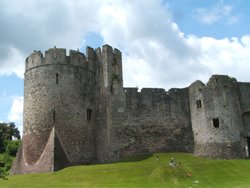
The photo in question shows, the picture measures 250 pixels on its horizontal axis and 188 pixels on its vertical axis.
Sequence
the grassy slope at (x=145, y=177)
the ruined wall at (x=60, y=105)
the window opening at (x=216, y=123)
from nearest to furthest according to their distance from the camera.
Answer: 1. the grassy slope at (x=145, y=177)
2. the ruined wall at (x=60, y=105)
3. the window opening at (x=216, y=123)

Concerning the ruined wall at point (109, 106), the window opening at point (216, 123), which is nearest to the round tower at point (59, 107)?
the ruined wall at point (109, 106)

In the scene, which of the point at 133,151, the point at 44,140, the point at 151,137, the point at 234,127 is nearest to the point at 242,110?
the point at 234,127

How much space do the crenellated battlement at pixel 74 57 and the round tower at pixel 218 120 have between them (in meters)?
10.2

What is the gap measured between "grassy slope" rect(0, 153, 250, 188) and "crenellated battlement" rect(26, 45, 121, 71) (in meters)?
11.7

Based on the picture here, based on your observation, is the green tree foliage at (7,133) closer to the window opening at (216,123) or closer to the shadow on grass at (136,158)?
the shadow on grass at (136,158)

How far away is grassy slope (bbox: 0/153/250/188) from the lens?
82.7 ft

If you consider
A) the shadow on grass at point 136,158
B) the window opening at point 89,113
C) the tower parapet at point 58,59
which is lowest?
the shadow on grass at point 136,158

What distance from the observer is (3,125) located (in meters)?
65.1

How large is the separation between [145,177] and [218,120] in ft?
42.7

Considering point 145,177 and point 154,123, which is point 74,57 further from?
point 145,177

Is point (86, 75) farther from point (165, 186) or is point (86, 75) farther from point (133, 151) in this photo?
point (165, 186)

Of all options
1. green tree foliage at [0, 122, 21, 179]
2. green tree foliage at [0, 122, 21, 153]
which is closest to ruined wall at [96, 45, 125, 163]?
green tree foliage at [0, 122, 21, 179]

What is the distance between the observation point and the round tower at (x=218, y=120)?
116ft

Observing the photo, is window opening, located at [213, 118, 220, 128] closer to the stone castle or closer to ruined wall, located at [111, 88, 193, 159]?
the stone castle
